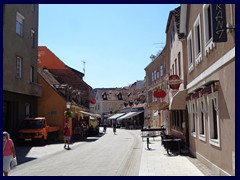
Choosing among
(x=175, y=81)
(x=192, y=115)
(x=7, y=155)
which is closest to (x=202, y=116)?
(x=192, y=115)

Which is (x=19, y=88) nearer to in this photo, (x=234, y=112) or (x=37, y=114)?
(x=37, y=114)

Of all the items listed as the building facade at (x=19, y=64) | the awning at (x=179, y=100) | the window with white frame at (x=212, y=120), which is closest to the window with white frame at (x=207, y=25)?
the window with white frame at (x=212, y=120)

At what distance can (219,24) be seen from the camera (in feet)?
30.1

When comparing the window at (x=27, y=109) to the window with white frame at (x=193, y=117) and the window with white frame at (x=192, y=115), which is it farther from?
the window with white frame at (x=193, y=117)

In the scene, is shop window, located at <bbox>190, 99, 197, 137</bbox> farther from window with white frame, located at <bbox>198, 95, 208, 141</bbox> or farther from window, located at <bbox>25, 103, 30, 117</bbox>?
window, located at <bbox>25, 103, 30, 117</bbox>

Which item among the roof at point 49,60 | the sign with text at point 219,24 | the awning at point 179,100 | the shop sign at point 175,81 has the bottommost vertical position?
the awning at point 179,100

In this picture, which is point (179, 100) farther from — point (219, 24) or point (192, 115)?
point (219, 24)

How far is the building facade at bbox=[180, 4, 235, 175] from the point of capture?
30.8ft

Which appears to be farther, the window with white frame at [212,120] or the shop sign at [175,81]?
the shop sign at [175,81]

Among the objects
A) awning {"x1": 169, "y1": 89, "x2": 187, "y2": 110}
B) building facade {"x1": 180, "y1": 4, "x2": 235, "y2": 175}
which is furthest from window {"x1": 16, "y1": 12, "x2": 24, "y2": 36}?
awning {"x1": 169, "y1": 89, "x2": 187, "y2": 110}

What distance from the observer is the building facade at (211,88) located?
30.8 feet

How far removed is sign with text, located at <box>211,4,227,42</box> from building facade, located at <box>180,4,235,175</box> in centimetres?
3

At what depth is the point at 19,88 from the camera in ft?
86.6
